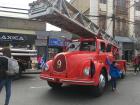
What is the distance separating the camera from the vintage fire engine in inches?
472

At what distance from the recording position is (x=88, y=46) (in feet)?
45.9

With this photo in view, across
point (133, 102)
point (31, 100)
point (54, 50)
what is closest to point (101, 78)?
point (133, 102)

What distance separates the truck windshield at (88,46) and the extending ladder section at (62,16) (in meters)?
0.90

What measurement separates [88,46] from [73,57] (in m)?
1.80

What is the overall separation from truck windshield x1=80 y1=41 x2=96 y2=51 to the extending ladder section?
902 millimetres

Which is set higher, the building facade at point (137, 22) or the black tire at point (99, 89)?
the building facade at point (137, 22)

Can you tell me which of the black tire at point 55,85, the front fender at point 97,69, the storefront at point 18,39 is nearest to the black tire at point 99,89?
the front fender at point 97,69

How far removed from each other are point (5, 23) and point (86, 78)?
70.2ft

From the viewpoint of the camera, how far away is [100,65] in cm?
1269

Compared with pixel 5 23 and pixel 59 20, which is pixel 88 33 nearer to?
pixel 59 20

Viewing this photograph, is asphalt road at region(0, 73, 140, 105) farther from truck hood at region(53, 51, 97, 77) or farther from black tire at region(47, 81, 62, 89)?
truck hood at region(53, 51, 97, 77)

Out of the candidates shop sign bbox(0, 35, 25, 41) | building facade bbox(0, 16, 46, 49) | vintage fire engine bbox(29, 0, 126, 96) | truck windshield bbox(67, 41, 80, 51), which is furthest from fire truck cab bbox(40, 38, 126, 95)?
building facade bbox(0, 16, 46, 49)

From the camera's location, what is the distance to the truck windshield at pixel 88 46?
1381 centimetres

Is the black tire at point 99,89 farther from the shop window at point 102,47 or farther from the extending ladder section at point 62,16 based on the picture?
the extending ladder section at point 62,16
